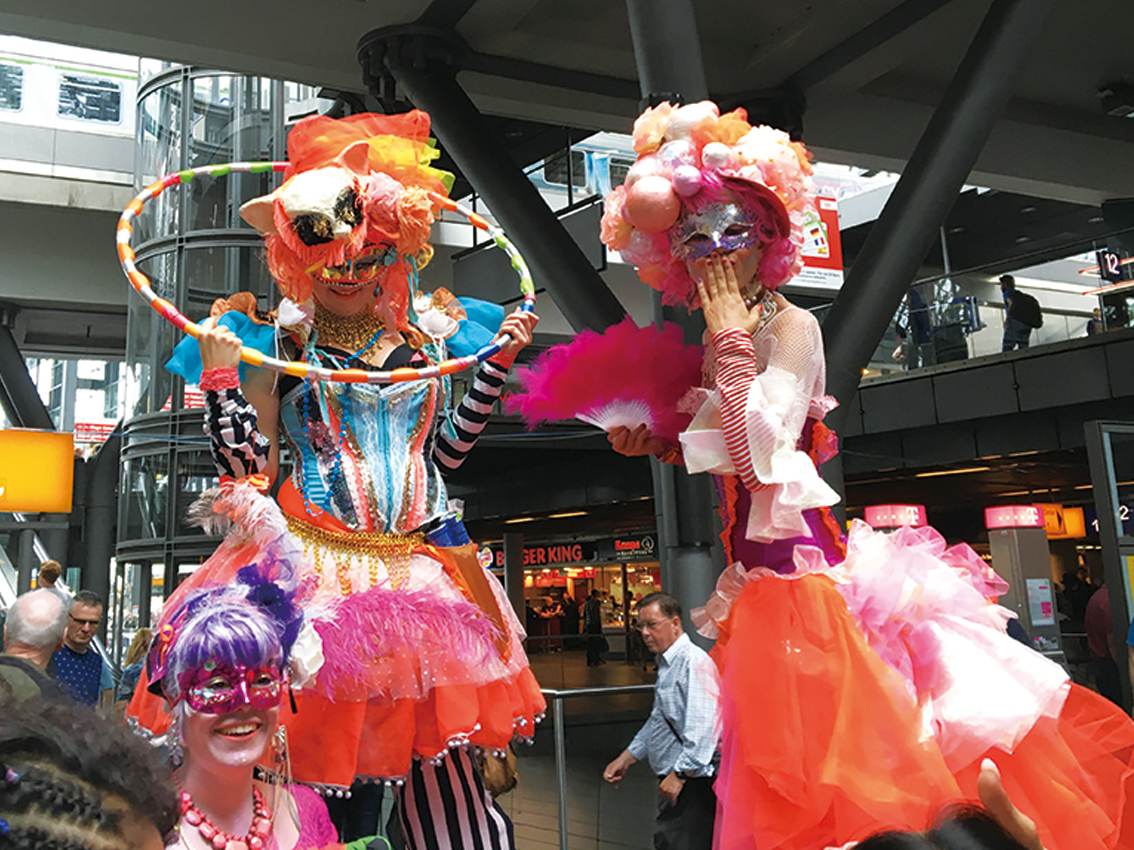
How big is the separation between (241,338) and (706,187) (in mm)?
1126

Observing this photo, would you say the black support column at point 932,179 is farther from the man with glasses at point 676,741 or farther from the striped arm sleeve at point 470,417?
the striped arm sleeve at point 470,417

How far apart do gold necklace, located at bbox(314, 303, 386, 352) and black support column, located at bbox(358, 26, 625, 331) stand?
11.5 ft

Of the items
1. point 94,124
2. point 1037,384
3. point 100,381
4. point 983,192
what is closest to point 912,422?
point 1037,384

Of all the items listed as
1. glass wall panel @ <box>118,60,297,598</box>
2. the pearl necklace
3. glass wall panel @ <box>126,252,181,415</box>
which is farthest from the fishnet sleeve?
glass wall panel @ <box>126,252,181,415</box>

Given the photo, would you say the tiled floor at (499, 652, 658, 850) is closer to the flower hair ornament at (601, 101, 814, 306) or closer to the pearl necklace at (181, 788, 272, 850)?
the flower hair ornament at (601, 101, 814, 306)

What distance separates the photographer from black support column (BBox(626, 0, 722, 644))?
462 cm

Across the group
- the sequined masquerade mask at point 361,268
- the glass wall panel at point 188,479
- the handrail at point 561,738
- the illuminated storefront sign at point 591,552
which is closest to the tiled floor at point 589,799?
the handrail at point 561,738

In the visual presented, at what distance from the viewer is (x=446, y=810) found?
2.13 m

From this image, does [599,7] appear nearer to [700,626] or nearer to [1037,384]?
[700,626]

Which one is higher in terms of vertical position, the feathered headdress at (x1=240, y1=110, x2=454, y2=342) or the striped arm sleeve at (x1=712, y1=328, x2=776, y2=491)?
the feathered headdress at (x1=240, y1=110, x2=454, y2=342)

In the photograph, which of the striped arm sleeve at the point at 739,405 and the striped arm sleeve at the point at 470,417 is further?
the striped arm sleeve at the point at 470,417

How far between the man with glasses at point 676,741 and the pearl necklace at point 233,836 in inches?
101

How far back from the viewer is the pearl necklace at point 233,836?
1.70 m

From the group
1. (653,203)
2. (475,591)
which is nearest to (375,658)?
(475,591)
